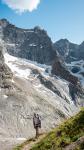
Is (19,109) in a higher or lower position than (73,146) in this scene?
lower

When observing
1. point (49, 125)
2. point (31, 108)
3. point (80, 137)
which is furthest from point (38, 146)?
point (31, 108)

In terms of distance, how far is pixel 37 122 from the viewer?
3153 centimetres

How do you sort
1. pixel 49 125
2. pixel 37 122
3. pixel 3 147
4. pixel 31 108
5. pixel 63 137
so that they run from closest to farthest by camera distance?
pixel 63 137 < pixel 37 122 < pixel 3 147 < pixel 49 125 < pixel 31 108

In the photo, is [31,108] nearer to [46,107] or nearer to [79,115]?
[46,107]

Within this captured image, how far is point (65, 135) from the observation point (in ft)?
58.1

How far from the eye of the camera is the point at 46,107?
19912 centimetres

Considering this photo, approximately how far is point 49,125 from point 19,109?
1780 cm

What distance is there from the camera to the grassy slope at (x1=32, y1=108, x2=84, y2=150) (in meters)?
16.9

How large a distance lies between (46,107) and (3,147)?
6259 inches

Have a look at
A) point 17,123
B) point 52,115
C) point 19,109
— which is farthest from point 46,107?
point 17,123

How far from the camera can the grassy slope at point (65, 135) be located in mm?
16875

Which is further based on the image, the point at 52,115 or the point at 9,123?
the point at 52,115

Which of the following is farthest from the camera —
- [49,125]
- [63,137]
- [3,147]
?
[49,125]

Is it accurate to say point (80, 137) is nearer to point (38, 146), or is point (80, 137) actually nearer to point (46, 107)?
point (38, 146)
